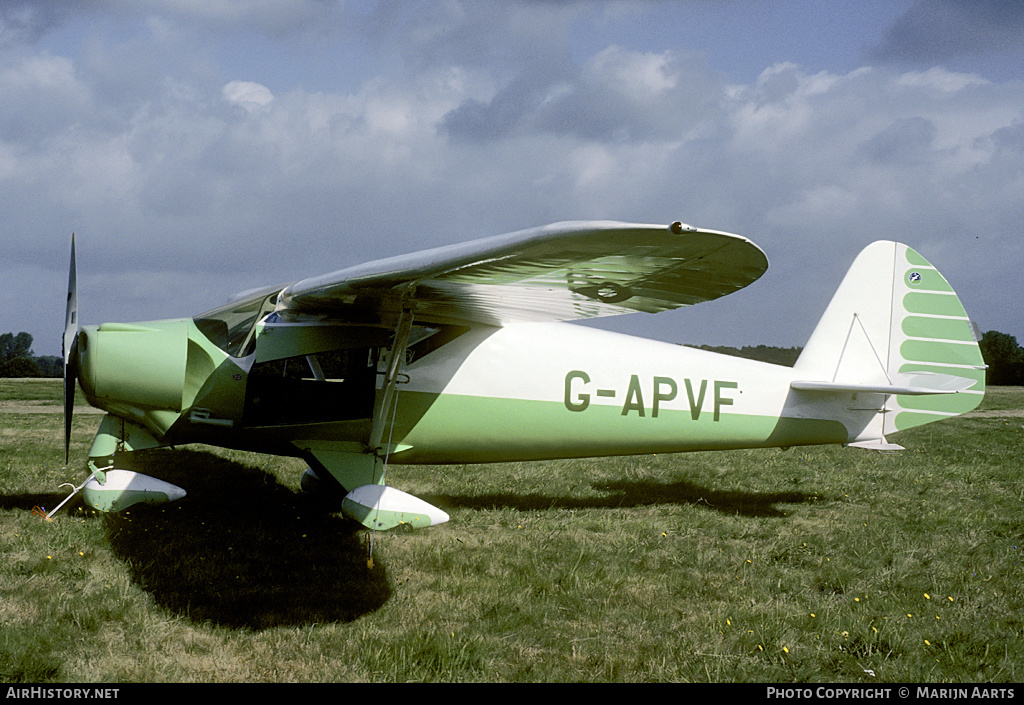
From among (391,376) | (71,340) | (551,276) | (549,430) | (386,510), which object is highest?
(551,276)

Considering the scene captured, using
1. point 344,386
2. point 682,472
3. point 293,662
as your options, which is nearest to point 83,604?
point 293,662

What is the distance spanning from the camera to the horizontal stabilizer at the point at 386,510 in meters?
4.99

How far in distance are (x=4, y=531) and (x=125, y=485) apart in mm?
1017

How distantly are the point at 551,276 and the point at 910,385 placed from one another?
18.6ft

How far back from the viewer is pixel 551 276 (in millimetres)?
4312

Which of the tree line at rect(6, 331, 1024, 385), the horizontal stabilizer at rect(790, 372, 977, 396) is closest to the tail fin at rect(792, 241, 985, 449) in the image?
the horizontal stabilizer at rect(790, 372, 977, 396)

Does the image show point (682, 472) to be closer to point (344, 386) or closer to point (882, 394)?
point (882, 394)

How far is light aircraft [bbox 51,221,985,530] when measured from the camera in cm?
488

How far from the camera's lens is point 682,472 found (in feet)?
30.6

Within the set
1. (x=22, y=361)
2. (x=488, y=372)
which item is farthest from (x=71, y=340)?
(x=22, y=361)

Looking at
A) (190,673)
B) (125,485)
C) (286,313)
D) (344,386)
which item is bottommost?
(190,673)

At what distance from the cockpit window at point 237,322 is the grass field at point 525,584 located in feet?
5.54

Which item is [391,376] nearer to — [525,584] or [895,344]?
[525,584]

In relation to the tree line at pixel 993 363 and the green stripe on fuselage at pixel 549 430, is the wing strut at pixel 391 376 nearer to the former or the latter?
the green stripe on fuselage at pixel 549 430
